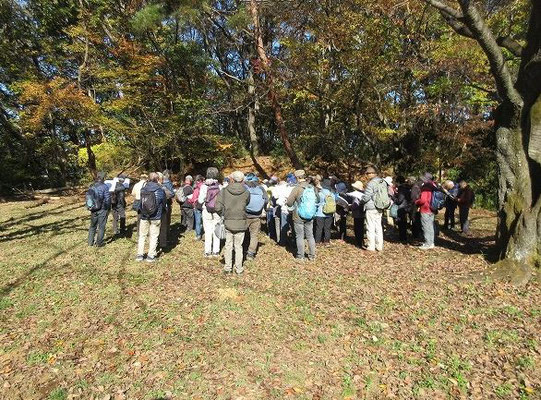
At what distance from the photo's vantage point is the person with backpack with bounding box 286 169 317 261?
8.71 metres

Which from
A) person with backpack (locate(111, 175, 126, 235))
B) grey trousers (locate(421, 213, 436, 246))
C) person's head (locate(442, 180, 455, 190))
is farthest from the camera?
person's head (locate(442, 180, 455, 190))

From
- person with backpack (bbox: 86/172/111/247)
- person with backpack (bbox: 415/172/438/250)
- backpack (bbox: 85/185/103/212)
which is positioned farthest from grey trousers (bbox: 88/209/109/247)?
person with backpack (bbox: 415/172/438/250)

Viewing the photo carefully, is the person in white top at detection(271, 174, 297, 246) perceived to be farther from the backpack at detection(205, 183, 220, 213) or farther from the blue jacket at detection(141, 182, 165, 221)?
the blue jacket at detection(141, 182, 165, 221)

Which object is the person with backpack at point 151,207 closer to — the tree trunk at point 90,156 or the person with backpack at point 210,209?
the person with backpack at point 210,209

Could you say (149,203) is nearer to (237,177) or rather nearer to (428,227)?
(237,177)

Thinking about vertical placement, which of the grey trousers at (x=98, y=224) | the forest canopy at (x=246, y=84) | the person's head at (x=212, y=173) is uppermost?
the forest canopy at (x=246, y=84)

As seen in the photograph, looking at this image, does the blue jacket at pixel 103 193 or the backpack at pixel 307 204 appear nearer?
the backpack at pixel 307 204

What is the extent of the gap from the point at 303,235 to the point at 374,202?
198cm

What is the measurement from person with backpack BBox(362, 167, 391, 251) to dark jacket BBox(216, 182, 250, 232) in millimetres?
3309

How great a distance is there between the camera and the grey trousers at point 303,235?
8945mm

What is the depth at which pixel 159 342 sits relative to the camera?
5.60 m

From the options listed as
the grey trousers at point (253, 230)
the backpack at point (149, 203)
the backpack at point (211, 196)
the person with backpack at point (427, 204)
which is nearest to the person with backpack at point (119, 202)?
the backpack at point (149, 203)

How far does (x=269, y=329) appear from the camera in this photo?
597 cm

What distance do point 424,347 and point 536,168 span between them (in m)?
4.70
